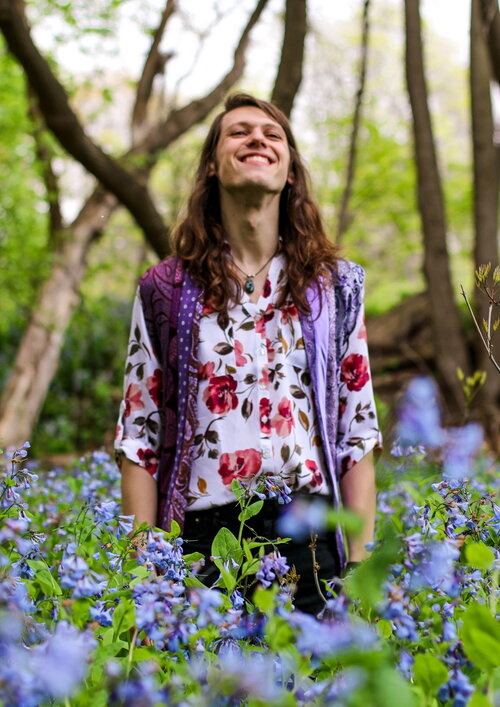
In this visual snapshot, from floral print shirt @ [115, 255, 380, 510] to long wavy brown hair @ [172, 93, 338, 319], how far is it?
49mm

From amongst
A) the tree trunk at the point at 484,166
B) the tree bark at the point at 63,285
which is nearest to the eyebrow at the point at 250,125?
the tree trunk at the point at 484,166

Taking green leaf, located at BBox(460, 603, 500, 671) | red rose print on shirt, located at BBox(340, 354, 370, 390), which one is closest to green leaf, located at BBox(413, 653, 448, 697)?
green leaf, located at BBox(460, 603, 500, 671)

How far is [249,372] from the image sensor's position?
2.24 metres

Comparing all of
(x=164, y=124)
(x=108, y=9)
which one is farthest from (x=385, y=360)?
(x=108, y=9)

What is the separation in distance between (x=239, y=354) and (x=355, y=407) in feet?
1.29

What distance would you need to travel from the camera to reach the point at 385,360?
994 centimetres

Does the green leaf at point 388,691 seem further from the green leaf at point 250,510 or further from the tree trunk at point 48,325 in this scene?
the tree trunk at point 48,325

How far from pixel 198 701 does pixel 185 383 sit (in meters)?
1.40

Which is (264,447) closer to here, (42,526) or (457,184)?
(42,526)

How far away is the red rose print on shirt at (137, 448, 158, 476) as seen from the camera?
7.50ft

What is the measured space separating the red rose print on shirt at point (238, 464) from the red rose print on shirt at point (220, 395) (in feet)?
0.41

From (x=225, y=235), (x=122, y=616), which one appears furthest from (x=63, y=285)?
(x=122, y=616)

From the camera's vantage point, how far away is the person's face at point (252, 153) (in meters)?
2.27

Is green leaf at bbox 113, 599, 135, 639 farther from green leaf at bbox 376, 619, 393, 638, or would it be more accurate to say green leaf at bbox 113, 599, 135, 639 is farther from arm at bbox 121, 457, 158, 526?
arm at bbox 121, 457, 158, 526
